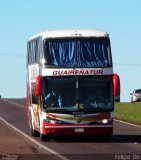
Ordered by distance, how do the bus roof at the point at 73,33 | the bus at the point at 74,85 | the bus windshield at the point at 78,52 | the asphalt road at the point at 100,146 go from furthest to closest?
1. the bus roof at the point at 73,33
2. the bus windshield at the point at 78,52
3. the bus at the point at 74,85
4. the asphalt road at the point at 100,146

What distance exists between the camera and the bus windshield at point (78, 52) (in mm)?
27594

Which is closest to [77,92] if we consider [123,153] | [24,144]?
[24,144]

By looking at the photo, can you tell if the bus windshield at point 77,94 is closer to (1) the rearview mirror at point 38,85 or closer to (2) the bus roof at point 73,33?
(1) the rearview mirror at point 38,85

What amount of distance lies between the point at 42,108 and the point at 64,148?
110 inches

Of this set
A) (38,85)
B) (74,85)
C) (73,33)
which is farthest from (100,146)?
(73,33)

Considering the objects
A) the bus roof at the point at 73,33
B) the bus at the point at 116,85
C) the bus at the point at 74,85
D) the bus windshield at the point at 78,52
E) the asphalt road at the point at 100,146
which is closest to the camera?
the asphalt road at the point at 100,146

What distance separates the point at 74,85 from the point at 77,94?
327mm

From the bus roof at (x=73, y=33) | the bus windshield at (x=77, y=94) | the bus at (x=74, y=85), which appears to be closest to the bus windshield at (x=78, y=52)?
the bus at (x=74, y=85)

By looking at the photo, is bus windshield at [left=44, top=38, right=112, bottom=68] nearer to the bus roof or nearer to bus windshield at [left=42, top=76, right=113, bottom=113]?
the bus roof

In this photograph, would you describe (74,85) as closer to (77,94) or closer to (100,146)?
(77,94)

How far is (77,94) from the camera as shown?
2755cm

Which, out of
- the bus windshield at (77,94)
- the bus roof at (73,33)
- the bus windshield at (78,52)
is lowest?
the bus windshield at (77,94)

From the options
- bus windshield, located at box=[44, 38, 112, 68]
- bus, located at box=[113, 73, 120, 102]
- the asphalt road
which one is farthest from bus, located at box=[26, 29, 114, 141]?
the asphalt road

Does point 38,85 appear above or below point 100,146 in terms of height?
above
